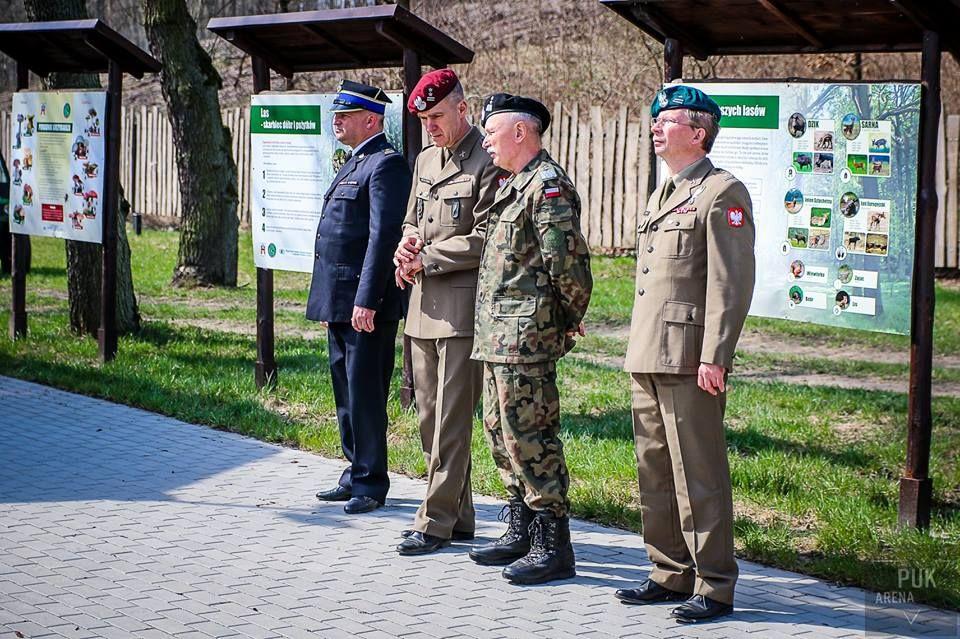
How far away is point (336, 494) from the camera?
7.16 m

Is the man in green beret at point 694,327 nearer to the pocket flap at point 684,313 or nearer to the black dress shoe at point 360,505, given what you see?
the pocket flap at point 684,313

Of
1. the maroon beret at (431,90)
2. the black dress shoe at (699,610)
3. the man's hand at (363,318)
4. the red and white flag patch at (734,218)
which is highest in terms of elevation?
the maroon beret at (431,90)

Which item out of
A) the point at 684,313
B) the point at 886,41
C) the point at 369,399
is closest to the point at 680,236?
the point at 684,313

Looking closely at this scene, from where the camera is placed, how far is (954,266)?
16562 mm

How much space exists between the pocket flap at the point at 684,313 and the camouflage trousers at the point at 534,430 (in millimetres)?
674

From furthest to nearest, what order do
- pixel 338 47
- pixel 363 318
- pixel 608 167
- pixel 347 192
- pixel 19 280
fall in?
pixel 608 167
pixel 19 280
pixel 338 47
pixel 347 192
pixel 363 318

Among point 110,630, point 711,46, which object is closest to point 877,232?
point 711,46

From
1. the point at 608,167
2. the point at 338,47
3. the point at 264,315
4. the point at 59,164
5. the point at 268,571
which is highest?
the point at 338,47

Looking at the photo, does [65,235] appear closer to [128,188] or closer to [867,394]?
[867,394]

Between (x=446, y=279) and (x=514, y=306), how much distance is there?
604 mm

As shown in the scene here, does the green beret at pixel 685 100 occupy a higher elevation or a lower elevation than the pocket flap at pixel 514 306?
higher

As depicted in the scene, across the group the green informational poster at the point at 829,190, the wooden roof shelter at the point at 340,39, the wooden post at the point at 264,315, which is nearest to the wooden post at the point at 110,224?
the wooden post at the point at 264,315

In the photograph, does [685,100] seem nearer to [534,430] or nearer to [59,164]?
[534,430]

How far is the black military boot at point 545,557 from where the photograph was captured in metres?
5.69
